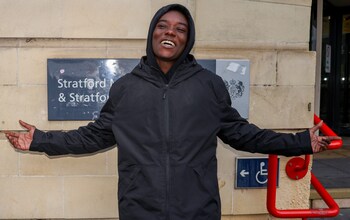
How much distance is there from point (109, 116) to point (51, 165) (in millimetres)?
1486

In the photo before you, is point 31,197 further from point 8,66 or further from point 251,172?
point 251,172

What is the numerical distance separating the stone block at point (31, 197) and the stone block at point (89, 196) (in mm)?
69

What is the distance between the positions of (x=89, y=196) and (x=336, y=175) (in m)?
3.28

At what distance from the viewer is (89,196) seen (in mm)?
3457

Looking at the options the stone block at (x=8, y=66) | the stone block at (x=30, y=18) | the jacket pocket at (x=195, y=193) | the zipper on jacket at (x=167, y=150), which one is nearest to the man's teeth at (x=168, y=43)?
the zipper on jacket at (x=167, y=150)

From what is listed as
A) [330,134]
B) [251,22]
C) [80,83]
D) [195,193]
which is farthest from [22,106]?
[330,134]

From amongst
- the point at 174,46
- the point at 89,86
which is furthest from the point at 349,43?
the point at 174,46

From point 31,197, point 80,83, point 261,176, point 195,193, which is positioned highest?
point 80,83

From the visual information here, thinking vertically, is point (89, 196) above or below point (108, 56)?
below

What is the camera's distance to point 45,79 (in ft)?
11.0

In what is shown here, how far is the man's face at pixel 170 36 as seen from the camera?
2057mm

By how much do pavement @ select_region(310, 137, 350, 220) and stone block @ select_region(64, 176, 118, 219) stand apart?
2.17 meters

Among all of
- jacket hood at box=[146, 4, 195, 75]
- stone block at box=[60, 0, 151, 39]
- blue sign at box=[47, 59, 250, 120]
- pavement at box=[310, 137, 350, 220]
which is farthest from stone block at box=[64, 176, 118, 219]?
pavement at box=[310, 137, 350, 220]

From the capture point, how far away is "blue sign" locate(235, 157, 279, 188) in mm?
3545
